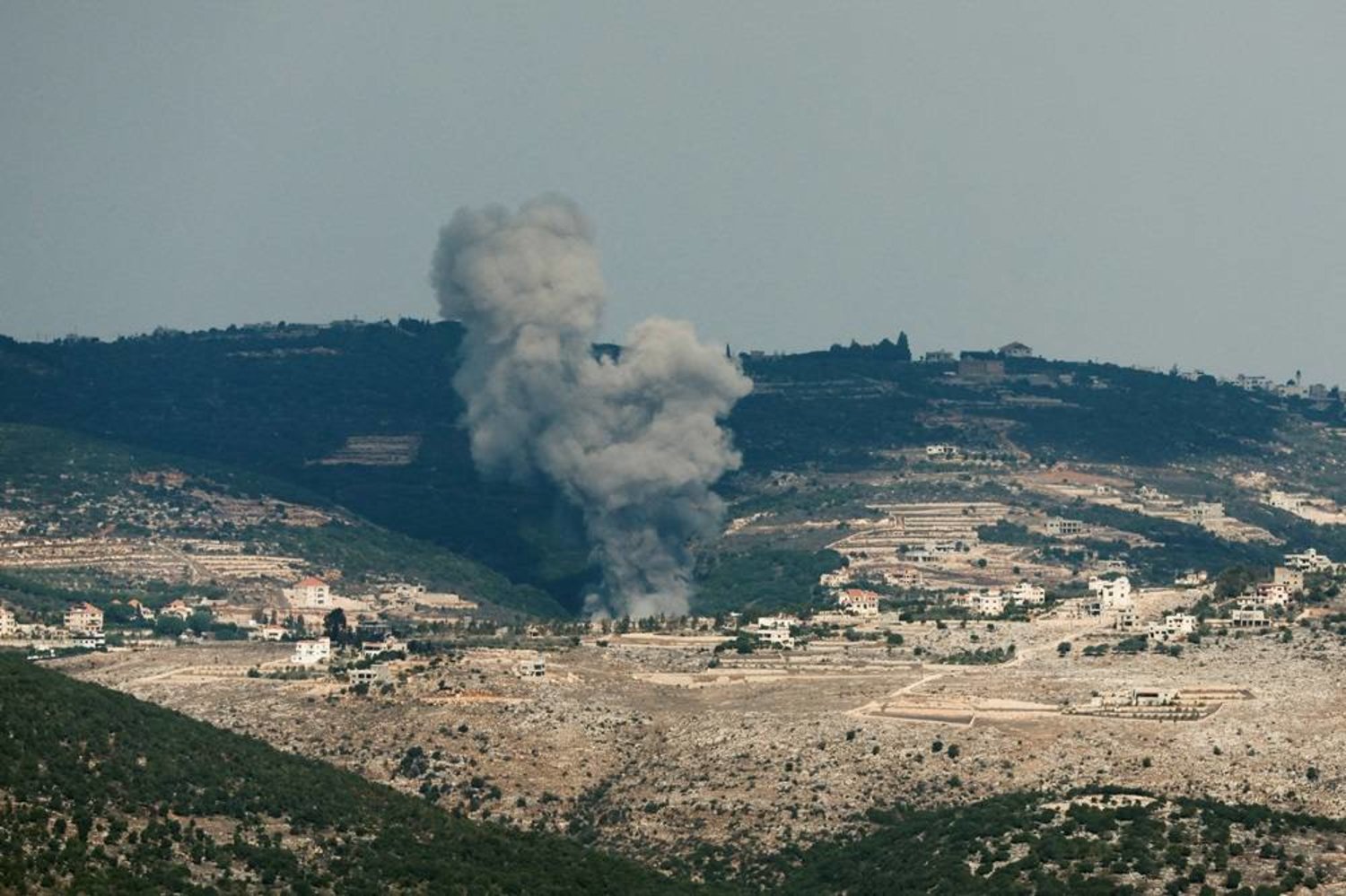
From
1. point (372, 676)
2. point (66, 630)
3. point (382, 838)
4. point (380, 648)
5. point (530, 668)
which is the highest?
point (66, 630)

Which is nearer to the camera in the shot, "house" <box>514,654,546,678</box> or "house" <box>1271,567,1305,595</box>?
"house" <box>514,654,546,678</box>

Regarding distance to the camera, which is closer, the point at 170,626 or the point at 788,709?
the point at 788,709

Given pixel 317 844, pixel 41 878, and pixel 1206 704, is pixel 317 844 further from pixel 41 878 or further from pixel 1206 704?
pixel 1206 704

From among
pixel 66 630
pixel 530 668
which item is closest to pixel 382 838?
pixel 530 668

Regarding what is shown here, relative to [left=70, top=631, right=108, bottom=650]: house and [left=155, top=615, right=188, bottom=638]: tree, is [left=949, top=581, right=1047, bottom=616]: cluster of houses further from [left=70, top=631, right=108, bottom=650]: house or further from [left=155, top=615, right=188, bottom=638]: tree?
[left=70, top=631, right=108, bottom=650]: house

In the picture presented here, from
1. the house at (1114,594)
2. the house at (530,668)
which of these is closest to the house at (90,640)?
the house at (530,668)

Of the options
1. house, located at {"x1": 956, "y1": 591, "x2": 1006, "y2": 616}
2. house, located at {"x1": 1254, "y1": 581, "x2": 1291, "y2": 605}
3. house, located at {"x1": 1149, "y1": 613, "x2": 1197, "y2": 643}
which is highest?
house, located at {"x1": 1254, "y1": 581, "x2": 1291, "y2": 605}

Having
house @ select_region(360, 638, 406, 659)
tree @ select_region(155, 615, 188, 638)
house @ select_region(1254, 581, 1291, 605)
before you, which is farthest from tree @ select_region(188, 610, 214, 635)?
house @ select_region(1254, 581, 1291, 605)

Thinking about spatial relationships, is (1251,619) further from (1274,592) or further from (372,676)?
(372,676)
